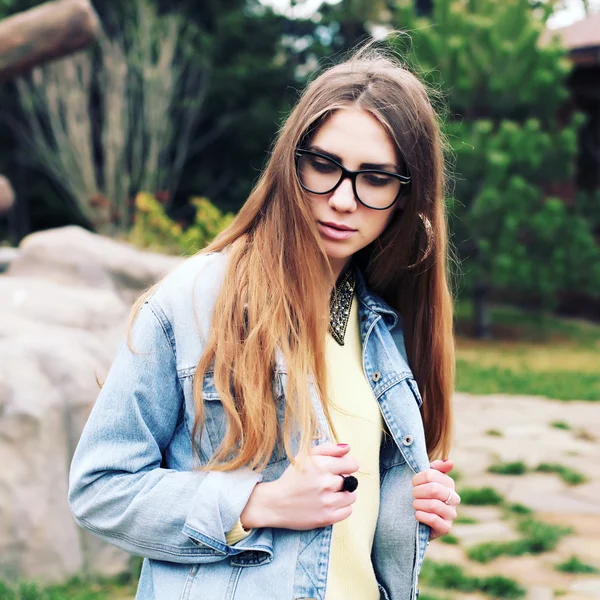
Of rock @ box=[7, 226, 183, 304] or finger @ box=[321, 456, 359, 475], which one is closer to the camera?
finger @ box=[321, 456, 359, 475]

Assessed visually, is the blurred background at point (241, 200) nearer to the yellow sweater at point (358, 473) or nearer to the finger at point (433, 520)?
the yellow sweater at point (358, 473)

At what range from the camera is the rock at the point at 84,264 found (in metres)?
4.30

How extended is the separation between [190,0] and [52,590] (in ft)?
38.3

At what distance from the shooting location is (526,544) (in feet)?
12.3

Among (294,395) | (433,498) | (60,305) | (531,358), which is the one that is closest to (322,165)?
(294,395)

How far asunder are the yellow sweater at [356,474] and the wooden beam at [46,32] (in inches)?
199

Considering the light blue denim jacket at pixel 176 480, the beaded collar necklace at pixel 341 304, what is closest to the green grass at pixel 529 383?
the beaded collar necklace at pixel 341 304

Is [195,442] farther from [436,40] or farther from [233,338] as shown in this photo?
[436,40]

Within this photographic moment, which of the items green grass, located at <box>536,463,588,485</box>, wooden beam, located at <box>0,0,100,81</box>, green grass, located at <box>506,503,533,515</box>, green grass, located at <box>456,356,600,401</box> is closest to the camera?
green grass, located at <box>506,503,533,515</box>

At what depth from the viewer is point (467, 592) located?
10.8 ft

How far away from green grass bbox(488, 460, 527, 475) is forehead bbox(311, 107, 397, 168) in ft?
13.1

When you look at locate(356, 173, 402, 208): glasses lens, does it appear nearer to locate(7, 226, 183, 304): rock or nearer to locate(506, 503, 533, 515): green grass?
locate(7, 226, 183, 304): rock

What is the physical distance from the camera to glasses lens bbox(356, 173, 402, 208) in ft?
4.47

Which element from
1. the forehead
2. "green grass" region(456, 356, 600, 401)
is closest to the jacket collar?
the forehead
